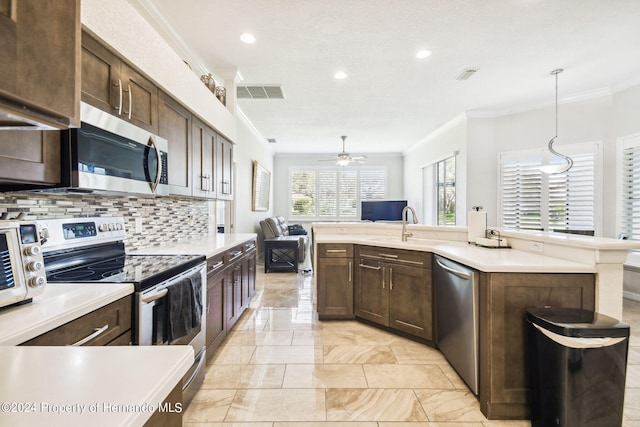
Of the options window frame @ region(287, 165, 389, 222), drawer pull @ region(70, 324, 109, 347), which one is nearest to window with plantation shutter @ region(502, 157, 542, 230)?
window frame @ region(287, 165, 389, 222)

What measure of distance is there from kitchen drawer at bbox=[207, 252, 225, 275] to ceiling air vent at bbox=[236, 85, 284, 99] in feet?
8.30

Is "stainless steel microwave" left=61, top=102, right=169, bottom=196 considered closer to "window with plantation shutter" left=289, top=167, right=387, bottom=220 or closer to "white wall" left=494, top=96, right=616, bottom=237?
"white wall" left=494, top=96, right=616, bottom=237

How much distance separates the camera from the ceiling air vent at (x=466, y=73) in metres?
3.55

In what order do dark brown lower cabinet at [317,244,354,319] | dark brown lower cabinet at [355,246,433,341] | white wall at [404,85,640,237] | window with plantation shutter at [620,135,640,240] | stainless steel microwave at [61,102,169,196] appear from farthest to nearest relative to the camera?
white wall at [404,85,640,237] → window with plantation shutter at [620,135,640,240] → dark brown lower cabinet at [317,244,354,319] → dark brown lower cabinet at [355,246,433,341] → stainless steel microwave at [61,102,169,196]

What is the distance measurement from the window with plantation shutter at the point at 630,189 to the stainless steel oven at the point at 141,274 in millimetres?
5252

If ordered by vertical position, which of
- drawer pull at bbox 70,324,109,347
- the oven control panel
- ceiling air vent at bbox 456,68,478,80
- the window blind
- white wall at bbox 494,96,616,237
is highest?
ceiling air vent at bbox 456,68,478,80

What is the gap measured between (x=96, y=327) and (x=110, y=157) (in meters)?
0.88

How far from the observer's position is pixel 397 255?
2.81 m

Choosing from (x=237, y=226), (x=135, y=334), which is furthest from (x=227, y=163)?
(x=135, y=334)

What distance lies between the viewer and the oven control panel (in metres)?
1.52

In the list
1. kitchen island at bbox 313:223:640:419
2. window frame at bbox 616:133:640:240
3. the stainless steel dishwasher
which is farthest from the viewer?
window frame at bbox 616:133:640:240

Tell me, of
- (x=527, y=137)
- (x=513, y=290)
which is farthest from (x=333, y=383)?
(x=527, y=137)

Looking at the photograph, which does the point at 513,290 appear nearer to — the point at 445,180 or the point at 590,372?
the point at 590,372

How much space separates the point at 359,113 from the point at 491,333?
4.18 m
